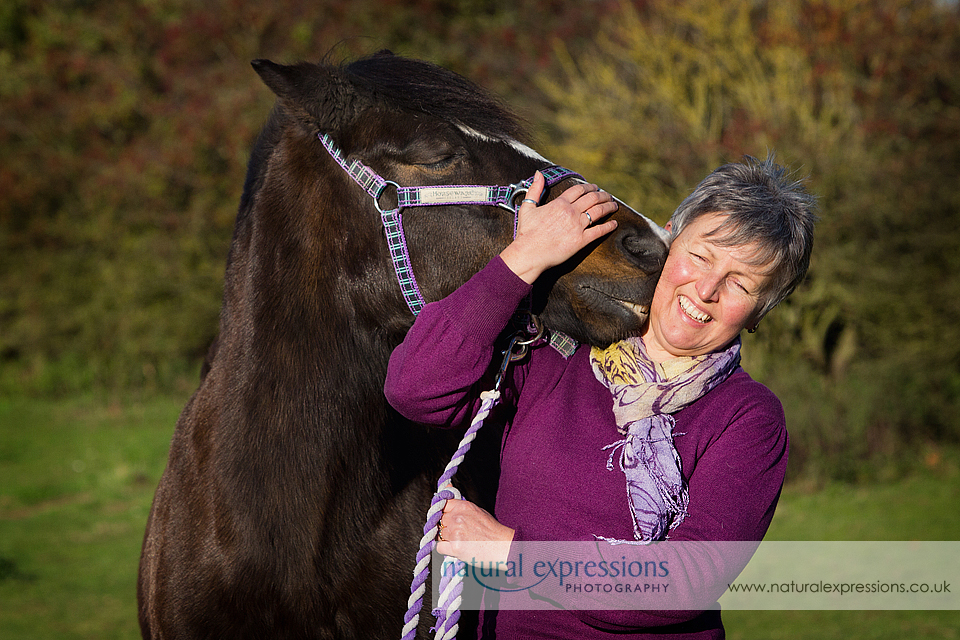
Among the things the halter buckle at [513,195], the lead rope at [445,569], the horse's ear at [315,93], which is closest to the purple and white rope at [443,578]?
the lead rope at [445,569]

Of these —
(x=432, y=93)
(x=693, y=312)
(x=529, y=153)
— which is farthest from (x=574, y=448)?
(x=432, y=93)

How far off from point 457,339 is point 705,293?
23.8 inches

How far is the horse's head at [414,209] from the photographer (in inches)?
75.8

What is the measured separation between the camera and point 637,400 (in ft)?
5.97

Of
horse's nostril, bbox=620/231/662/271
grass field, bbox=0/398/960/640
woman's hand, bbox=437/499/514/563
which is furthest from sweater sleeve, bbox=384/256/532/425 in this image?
grass field, bbox=0/398/960/640

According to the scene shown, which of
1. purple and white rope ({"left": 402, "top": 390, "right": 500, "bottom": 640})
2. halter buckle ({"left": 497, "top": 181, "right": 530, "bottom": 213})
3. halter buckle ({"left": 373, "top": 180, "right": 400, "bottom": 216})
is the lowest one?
purple and white rope ({"left": 402, "top": 390, "right": 500, "bottom": 640})

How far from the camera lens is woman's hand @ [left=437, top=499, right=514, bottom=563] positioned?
5.56 ft

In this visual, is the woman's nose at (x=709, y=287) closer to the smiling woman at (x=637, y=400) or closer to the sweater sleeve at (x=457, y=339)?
the smiling woman at (x=637, y=400)

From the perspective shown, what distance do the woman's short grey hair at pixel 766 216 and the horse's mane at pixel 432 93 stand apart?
1.82 ft

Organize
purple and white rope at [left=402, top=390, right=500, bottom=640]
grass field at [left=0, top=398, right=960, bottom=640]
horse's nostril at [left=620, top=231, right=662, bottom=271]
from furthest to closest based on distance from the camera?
grass field at [left=0, top=398, right=960, bottom=640] → horse's nostril at [left=620, top=231, right=662, bottom=271] → purple and white rope at [left=402, top=390, right=500, bottom=640]

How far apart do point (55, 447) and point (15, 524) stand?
10.3ft

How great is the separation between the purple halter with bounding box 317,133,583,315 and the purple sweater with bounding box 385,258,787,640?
26 cm

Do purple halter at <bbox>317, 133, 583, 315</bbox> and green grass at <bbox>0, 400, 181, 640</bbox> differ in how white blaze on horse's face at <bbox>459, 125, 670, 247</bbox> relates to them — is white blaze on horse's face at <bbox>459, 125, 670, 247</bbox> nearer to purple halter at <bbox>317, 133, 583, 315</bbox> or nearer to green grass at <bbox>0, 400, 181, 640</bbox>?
purple halter at <bbox>317, 133, 583, 315</bbox>

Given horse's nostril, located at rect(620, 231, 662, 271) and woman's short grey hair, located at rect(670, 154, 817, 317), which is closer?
woman's short grey hair, located at rect(670, 154, 817, 317)
